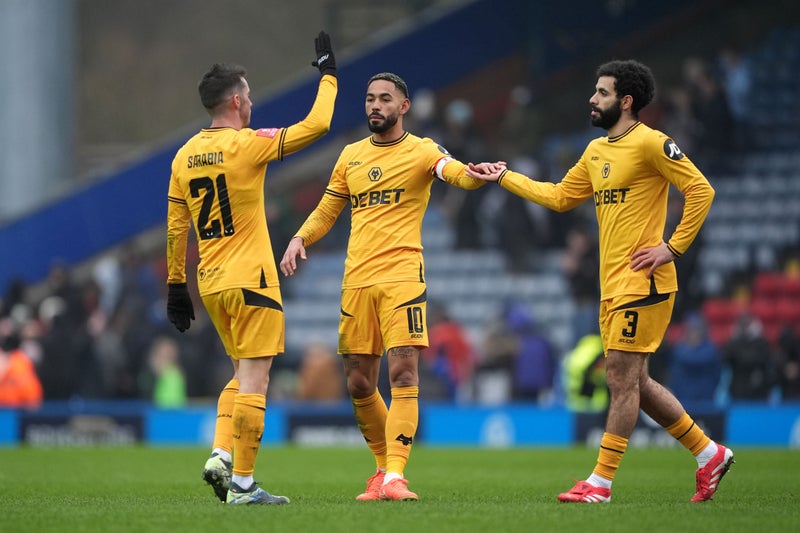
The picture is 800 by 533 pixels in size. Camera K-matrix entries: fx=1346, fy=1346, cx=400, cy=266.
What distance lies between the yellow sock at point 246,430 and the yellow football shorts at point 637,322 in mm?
2276

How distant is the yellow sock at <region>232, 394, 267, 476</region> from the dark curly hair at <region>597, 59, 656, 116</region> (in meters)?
3.05

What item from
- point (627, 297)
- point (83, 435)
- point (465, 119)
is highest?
point (465, 119)

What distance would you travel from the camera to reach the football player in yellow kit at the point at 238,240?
8.24m

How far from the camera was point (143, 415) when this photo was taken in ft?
64.6

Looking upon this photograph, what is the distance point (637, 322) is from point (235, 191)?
8.69 ft

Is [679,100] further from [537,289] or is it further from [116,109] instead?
[116,109]

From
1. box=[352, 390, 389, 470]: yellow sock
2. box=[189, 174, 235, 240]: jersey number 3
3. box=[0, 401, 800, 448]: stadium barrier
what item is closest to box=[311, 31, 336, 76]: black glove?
box=[189, 174, 235, 240]: jersey number 3

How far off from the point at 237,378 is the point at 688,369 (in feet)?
36.3

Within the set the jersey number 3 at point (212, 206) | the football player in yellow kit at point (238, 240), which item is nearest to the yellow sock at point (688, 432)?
the football player in yellow kit at point (238, 240)

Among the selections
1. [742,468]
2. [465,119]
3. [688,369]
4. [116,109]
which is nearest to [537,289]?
[465,119]

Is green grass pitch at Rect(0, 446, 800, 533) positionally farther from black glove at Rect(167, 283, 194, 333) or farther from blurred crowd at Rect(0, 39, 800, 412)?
blurred crowd at Rect(0, 39, 800, 412)

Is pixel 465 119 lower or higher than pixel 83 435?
higher

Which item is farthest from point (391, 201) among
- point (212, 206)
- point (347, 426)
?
point (347, 426)

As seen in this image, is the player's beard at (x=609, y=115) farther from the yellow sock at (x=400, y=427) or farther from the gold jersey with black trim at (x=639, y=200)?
the yellow sock at (x=400, y=427)
